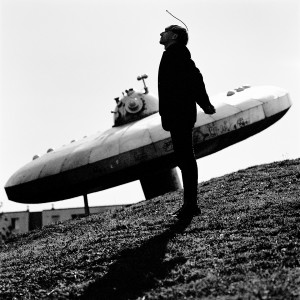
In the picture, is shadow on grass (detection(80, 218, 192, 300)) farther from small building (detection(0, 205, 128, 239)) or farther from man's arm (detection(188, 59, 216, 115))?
small building (detection(0, 205, 128, 239))

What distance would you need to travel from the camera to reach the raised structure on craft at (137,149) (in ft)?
44.7

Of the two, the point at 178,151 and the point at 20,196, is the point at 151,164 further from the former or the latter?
the point at 178,151

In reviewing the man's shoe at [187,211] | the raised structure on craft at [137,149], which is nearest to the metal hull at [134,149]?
the raised structure on craft at [137,149]

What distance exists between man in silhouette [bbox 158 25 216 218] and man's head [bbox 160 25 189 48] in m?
0.08

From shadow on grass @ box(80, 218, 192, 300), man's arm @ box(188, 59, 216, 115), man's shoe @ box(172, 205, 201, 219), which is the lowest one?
man's shoe @ box(172, 205, 201, 219)

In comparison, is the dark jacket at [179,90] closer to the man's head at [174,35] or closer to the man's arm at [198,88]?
the man's arm at [198,88]

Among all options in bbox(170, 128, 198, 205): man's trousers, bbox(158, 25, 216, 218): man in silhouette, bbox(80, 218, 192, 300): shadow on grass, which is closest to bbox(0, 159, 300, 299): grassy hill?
bbox(80, 218, 192, 300): shadow on grass

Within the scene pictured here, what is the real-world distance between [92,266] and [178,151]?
1.72 m

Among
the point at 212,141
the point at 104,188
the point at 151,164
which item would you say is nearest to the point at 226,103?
the point at 212,141

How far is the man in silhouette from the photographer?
5488 mm

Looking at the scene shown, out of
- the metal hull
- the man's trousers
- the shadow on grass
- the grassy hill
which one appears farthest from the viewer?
the metal hull

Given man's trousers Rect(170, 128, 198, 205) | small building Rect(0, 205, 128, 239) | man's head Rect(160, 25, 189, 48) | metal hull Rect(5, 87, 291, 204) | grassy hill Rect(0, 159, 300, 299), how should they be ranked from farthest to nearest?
small building Rect(0, 205, 128, 239)
metal hull Rect(5, 87, 291, 204)
man's head Rect(160, 25, 189, 48)
man's trousers Rect(170, 128, 198, 205)
grassy hill Rect(0, 159, 300, 299)

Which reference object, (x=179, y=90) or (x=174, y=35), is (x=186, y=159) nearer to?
(x=179, y=90)

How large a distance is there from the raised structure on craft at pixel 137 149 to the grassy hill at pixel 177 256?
6407 millimetres
